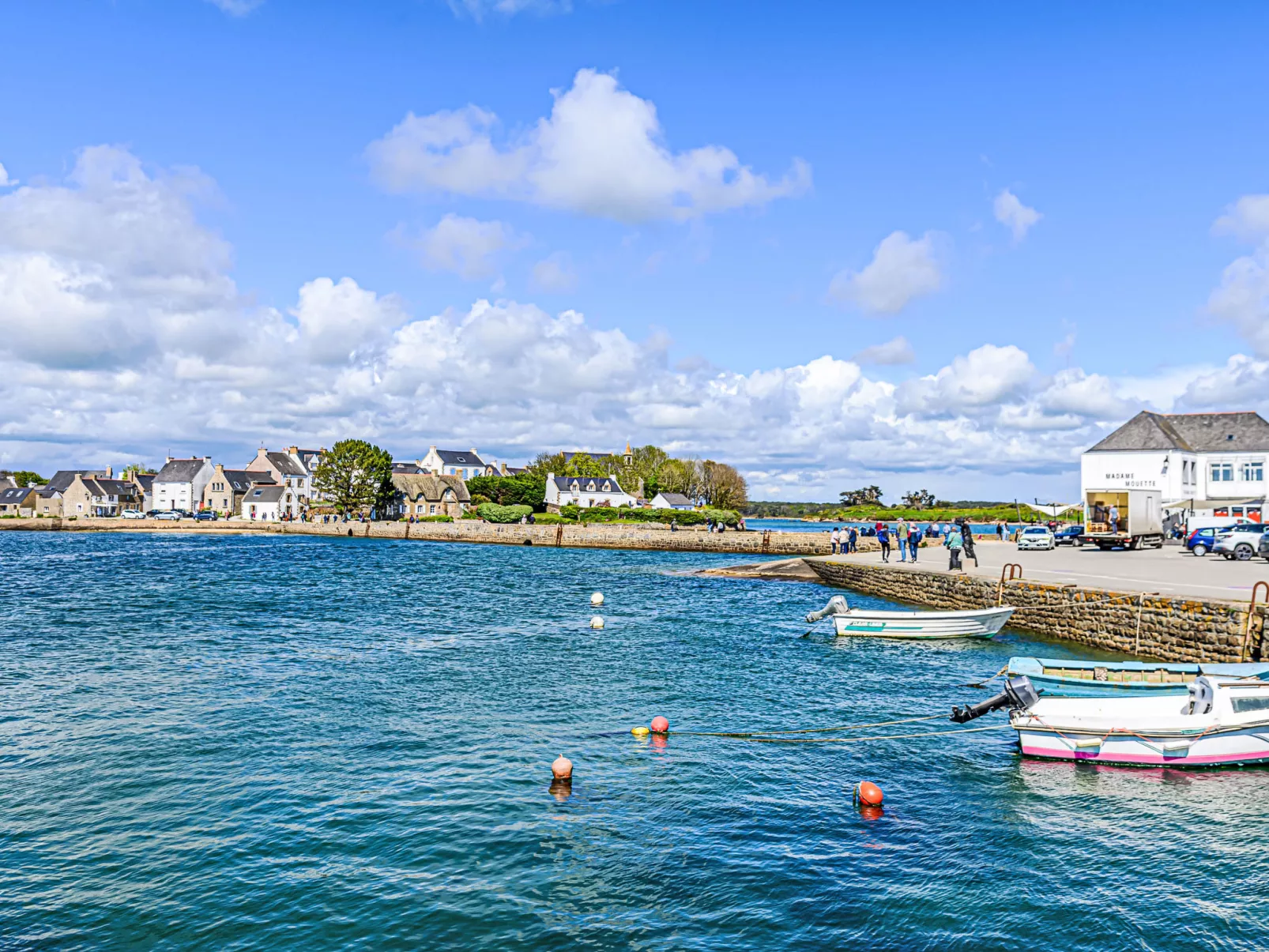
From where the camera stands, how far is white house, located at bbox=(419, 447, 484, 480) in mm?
167500

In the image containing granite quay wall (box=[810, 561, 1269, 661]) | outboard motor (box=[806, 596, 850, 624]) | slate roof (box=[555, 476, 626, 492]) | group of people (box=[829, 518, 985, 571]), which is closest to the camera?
granite quay wall (box=[810, 561, 1269, 661])

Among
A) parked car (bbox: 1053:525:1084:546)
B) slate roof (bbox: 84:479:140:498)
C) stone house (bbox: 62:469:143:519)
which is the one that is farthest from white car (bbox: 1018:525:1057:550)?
slate roof (bbox: 84:479:140:498)

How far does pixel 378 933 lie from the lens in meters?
9.12

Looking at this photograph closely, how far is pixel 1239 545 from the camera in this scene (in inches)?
1565

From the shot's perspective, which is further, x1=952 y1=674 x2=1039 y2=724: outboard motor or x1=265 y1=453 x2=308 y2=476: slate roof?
x1=265 y1=453 x2=308 y2=476: slate roof

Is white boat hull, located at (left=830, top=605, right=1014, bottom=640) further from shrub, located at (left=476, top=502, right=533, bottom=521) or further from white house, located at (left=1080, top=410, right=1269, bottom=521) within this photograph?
shrub, located at (left=476, top=502, right=533, bottom=521)

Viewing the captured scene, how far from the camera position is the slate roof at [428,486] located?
12850 centimetres

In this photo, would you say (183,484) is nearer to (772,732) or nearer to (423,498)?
(423,498)

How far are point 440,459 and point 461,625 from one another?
458ft

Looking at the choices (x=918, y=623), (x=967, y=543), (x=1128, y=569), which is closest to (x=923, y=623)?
(x=918, y=623)

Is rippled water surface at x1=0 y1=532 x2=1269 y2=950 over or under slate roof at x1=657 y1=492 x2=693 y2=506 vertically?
under

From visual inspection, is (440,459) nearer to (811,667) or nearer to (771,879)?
(811,667)

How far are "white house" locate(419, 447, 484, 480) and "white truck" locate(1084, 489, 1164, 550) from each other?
13053 centimetres

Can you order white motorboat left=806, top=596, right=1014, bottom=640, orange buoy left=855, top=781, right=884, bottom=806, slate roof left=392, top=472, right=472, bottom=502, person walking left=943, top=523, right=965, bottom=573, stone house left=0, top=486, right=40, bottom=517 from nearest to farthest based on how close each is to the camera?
orange buoy left=855, top=781, right=884, bottom=806
white motorboat left=806, top=596, right=1014, bottom=640
person walking left=943, top=523, right=965, bottom=573
slate roof left=392, top=472, right=472, bottom=502
stone house left=0, top=486, right=40, bottom=517
